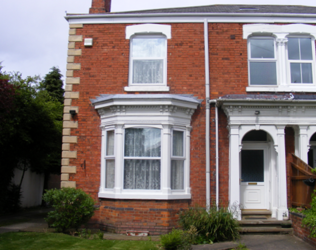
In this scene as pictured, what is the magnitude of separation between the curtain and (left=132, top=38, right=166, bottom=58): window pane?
2.52 meters

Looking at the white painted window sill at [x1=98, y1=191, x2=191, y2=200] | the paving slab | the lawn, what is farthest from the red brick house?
the lawn

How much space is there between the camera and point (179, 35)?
10.4 m

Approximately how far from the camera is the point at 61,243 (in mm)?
7445

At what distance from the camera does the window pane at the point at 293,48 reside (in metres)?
10.4

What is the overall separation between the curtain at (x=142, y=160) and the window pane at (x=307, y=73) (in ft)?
16.2

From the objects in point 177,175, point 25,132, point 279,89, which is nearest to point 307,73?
point 279,89

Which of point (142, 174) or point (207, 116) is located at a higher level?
point (207, 116)

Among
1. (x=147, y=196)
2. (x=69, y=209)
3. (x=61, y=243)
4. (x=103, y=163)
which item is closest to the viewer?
(x=61, y=243)

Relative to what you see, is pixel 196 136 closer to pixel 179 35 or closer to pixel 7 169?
pixel 179 35

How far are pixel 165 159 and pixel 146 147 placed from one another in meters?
0.67

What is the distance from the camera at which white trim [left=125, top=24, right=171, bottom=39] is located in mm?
10391

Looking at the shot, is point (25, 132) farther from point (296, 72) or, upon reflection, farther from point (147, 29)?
point (296, 72)

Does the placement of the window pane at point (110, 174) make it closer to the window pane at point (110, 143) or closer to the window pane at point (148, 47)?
the window pane at point (110, 143)

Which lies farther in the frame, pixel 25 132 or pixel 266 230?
pixel 25 132
